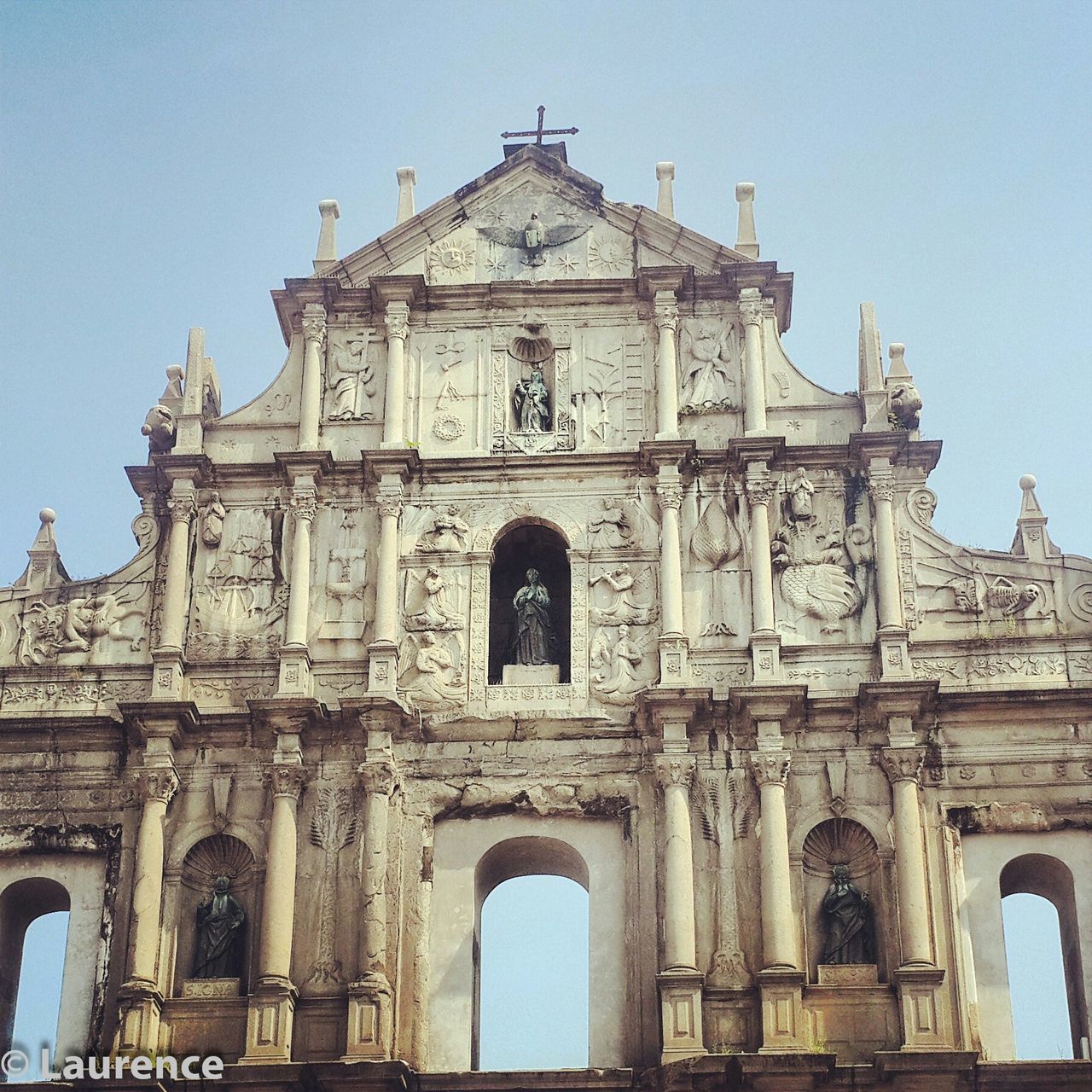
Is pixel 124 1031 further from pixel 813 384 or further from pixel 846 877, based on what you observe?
pixel 813 384

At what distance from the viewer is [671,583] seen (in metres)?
20.9

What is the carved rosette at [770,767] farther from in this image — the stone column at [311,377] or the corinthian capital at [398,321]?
the corinthian capital at [398,321]

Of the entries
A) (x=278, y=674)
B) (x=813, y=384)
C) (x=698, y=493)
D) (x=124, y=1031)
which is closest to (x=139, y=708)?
(x=278, y=674)

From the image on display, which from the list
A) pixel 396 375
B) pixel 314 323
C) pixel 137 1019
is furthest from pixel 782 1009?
pixel 314 323

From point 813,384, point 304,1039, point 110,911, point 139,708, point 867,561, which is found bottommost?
point 304,1039

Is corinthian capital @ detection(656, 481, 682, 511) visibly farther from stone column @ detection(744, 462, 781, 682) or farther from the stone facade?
stone column @ detection(744, 462, 781, 682)

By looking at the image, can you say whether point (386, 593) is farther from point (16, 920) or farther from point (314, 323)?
point (16, 920)

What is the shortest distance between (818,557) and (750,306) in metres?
2.92

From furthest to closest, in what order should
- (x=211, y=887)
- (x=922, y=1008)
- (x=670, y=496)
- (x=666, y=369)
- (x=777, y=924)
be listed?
(x=666, y=369) → (x=670, y=496) → (x=211, y=887) → (x=777, y=924) → (x=922, y=1008)

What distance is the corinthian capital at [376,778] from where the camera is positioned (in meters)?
20.0

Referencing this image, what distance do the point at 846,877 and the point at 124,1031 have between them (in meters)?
6.56

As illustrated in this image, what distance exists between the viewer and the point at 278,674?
68.2 feet

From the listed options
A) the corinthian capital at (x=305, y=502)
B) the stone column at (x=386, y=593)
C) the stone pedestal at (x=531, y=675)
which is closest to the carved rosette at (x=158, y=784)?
the stone column at (x=386, y=593)

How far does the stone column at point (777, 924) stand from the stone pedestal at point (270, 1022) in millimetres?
4119
